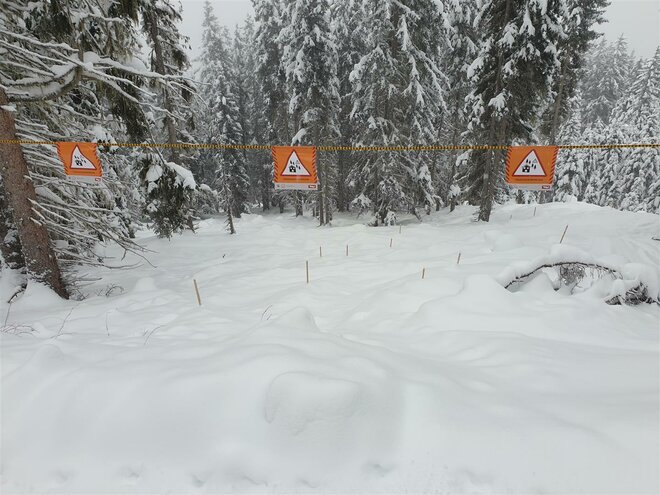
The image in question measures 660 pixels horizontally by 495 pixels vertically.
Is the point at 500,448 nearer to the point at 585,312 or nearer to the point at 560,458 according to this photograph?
the point at 560,458

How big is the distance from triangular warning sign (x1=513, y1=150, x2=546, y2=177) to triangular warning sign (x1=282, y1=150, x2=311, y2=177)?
22.0 ft

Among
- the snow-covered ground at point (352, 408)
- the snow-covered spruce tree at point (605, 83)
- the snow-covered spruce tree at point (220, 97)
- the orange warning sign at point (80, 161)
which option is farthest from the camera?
the snow-covered spruce tree at point (605, 83)

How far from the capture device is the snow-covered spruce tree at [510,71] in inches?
512

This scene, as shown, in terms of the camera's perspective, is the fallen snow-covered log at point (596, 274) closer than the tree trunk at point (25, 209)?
Yes

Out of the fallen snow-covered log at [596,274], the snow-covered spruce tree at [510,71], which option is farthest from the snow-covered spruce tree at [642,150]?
the fallen snow-covered log at [596,274]

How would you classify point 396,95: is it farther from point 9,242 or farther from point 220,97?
point 220,97

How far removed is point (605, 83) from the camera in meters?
45.8

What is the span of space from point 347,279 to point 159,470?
6.54 m

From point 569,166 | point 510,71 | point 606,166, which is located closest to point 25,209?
point 510,71

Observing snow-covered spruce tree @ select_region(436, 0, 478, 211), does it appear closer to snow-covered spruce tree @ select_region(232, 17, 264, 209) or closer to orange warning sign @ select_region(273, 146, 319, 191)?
orange warning sign @ select_region(273, 146, 319, 191)

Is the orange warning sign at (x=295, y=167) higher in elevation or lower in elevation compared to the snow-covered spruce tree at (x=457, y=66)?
lower

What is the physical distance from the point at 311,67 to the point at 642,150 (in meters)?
26.9

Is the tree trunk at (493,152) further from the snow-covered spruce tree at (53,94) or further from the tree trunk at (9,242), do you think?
the tree trunk at (9,242)

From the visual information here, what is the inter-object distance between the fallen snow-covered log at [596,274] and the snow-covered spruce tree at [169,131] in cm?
755
